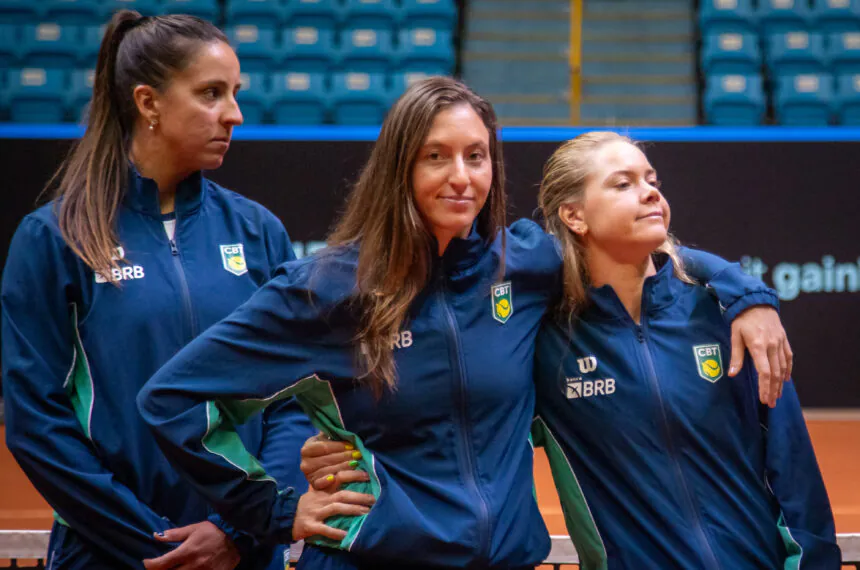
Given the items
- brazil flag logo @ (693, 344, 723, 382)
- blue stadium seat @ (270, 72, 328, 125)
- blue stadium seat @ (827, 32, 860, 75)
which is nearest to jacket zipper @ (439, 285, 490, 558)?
brazil flag logo @ (693, 344, 723, 382)

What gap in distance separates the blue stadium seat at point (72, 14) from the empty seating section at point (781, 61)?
21.4ft

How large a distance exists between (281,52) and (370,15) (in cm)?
114

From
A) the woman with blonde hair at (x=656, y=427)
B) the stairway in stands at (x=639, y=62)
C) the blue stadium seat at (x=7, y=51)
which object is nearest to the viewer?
the woman with blonde hair at (x=656, y=427)

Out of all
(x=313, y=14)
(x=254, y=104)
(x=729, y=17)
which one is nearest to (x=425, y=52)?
(x=313, y=14)

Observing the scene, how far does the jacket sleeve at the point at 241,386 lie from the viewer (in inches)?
78.2

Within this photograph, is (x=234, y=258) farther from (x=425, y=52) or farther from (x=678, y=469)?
(x=425, y=52)

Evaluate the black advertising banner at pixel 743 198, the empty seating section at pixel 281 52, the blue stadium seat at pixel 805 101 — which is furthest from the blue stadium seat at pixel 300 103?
the blue stadium seat at pixel 805 101

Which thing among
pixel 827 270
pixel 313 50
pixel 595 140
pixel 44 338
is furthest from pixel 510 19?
pixel 44 338

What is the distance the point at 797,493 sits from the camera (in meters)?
2.14

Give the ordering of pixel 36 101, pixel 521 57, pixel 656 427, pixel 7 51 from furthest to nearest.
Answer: pixel 521 57
pixel 7 51
pixel 36 101
pixel 656 427

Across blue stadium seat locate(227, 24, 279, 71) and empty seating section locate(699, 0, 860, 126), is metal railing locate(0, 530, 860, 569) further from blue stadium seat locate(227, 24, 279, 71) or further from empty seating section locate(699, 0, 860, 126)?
blue stadium seat locate(227, 24, 279, 71)

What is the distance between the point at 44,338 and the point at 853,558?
7.74 feet

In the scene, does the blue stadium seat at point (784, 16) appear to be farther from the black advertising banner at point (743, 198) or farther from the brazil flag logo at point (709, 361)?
the brazil flag logo at point (709, 361)

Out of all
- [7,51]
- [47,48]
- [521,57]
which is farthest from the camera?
[521,57]
